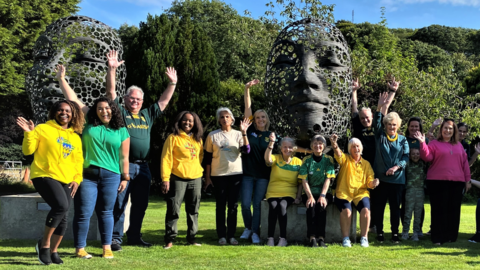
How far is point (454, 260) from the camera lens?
443 cm

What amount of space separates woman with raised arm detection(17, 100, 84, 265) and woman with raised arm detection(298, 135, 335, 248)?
2571 mm

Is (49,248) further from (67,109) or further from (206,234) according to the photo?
(206,234)

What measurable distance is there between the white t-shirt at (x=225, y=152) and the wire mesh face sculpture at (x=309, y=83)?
0.87m

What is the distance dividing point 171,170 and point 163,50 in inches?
A: 311

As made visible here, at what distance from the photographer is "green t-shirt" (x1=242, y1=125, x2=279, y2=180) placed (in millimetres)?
5422

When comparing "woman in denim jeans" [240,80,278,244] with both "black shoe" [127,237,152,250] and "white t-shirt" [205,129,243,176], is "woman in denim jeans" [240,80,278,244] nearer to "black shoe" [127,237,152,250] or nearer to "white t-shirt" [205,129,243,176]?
"white t-shirt" [205,129,243,176]

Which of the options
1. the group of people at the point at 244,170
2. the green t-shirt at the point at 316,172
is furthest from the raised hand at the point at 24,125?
the green t-shirt at the point at 316,172

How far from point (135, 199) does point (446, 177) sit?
3830 millimetres

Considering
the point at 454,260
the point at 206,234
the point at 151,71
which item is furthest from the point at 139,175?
the point at 151,71

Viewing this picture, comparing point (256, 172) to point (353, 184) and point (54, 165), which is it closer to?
Answer: point (353, 184)

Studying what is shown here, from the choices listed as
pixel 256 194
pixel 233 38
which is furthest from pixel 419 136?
pixel 233 38

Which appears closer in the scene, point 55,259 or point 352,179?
point 55,259

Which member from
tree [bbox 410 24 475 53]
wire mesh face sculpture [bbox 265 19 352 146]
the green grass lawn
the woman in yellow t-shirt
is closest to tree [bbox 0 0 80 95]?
the green grass lawn

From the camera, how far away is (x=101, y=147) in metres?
4.29
